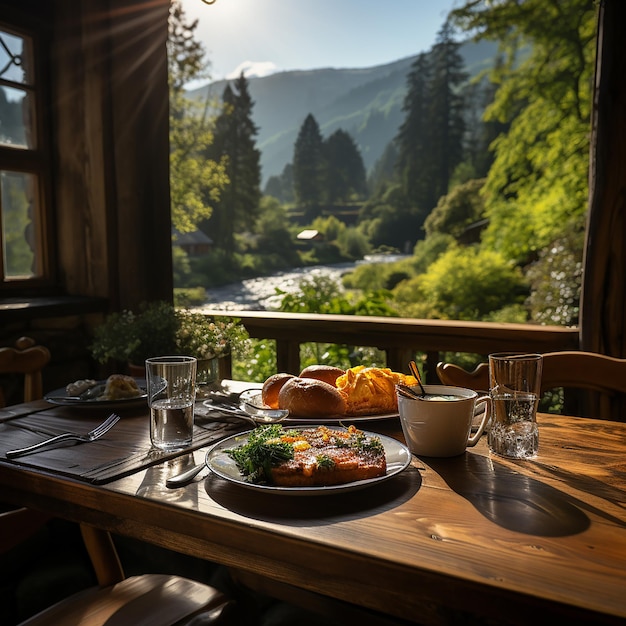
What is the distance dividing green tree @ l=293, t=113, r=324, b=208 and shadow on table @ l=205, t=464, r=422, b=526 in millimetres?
9330

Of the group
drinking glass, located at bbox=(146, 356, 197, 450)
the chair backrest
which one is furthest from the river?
drinking glass, located at bbox=(146, 356, 197, 450)

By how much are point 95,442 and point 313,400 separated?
0.41 meters

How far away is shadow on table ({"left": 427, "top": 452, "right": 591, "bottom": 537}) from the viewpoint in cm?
74

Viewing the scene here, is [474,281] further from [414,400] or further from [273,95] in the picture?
[414,400]

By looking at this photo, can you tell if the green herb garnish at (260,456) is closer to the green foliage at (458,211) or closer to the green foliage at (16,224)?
the green foliage at (16,224)

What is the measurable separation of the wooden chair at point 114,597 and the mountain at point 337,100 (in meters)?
9.74

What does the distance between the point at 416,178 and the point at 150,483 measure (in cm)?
1147

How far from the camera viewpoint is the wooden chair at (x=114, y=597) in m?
1.09

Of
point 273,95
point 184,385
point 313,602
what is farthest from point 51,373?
point 273,95

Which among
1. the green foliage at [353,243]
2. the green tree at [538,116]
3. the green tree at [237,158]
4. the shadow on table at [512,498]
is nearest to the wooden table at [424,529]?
the shadow on table at [512,498]

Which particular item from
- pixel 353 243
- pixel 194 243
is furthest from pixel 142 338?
pixel 353 243

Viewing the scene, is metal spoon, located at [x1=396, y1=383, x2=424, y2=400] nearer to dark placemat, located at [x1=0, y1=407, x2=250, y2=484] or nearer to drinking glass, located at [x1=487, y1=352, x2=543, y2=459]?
drinking glass, located at [x1=487, y1=352, x2=543, y2=459]

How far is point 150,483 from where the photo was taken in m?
0.90

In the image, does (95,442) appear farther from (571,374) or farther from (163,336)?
(571,374)
